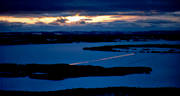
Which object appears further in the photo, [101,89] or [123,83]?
[123,83]

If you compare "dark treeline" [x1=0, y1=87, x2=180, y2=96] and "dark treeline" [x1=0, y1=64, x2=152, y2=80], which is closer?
"dark treeline" [x1=0, y1=87, x2=180, y2=96]

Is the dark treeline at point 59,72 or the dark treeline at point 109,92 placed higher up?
the dark treeline at point 109,92

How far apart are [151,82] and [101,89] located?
10.2ft

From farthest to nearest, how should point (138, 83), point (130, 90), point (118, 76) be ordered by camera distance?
point (118, 76), point (138, 83), point (130, 90)

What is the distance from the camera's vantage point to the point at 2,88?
374 inches

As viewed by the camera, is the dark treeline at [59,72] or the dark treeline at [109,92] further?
the dark treeline at [59,72]

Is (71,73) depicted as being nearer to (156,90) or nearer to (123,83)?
(123,83)

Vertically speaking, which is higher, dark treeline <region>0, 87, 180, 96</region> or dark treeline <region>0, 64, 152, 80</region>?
dark treeline <region>0, 87, 180, 96</region>

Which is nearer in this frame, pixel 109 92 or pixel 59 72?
pixel 109 92

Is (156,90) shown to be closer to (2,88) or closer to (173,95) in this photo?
(173,95)

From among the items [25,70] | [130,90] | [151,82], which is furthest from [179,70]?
[25,70]

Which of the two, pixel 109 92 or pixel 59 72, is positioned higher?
pixel 109 92

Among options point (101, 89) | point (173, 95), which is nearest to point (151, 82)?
point (173, 95)

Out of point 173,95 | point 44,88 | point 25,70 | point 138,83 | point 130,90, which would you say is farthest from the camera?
point 25,70
